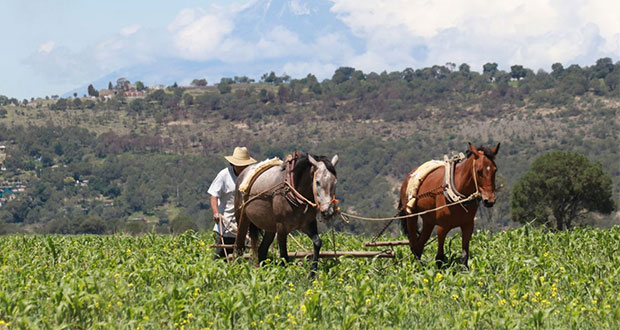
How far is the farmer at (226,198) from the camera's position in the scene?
596 inches

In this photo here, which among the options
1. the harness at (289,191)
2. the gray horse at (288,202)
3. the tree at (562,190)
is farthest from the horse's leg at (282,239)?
the tree at (562,190)

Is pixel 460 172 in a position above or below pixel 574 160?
above

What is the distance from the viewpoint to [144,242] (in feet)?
64.2

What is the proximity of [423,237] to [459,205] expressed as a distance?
48.3 inches

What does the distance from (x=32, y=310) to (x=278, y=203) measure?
459 centimetres

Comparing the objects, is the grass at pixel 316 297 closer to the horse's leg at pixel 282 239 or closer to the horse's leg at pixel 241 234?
the horse's leg at pixel 282 239

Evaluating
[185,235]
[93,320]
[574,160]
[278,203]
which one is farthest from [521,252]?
[574,160]

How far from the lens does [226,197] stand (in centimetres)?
1549

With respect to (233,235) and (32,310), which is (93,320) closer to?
(32,310)

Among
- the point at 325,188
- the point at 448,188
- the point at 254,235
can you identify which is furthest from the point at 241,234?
the point at 448,188

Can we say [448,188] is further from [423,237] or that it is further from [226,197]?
[226,197]

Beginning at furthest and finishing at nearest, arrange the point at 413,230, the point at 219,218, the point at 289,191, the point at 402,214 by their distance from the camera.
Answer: the point at 402,214, the point at 219,218, the point at 413,230, the point at 289,191

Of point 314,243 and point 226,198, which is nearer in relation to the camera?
point 314,243

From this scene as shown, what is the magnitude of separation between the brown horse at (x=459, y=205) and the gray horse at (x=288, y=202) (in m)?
1.94
